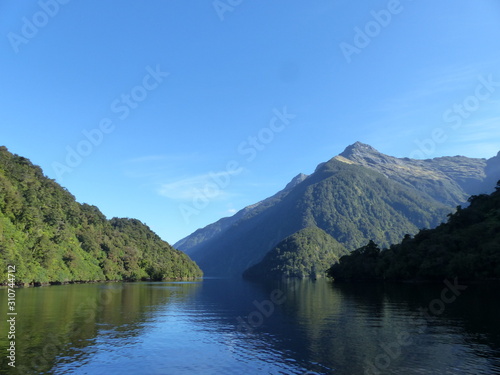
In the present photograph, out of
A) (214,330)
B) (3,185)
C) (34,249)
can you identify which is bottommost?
(214,330)

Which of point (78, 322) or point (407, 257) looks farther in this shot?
point (407, 257)

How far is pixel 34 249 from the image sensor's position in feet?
648

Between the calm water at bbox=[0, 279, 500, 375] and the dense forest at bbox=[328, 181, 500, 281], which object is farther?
the dense forest at bbox=[328, 181, 500, 281]

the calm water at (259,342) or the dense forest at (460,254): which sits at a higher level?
the dense forest at (460,254)

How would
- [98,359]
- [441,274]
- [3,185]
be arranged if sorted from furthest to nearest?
[3,185] → [441,274] → [98,359]

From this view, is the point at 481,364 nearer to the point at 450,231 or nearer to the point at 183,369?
the point at 183,369

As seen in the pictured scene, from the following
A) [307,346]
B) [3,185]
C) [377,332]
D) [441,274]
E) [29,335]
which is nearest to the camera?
[307,346]

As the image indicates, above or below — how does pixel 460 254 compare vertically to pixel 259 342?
above

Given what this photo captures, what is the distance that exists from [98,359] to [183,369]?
34.1ft

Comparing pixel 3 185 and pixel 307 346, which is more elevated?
pixel 3 185

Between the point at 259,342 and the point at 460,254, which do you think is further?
the point at 460,254

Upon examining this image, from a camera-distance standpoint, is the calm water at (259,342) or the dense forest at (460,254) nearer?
the calm water at (259,342)

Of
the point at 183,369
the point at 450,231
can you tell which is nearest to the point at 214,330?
the point at 183,369

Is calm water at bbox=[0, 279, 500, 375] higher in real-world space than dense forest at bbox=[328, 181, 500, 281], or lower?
lower
